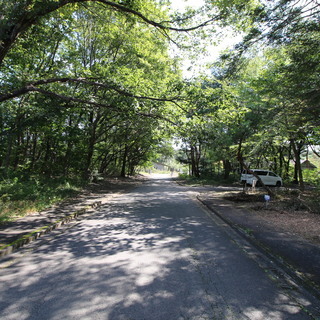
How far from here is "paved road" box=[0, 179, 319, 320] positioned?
2.86 metres

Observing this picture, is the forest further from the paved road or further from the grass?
the paved road

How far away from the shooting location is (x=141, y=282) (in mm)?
3566

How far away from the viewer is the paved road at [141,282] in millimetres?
2861

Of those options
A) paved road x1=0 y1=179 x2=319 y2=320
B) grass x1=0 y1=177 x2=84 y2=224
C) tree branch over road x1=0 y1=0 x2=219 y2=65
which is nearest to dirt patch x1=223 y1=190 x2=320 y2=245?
paved road x1=0 y1=179 x2=319 y2=320

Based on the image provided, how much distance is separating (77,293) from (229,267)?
273 cm

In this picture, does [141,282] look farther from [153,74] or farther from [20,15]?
[153,74]

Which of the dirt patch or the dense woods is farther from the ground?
the dense woods

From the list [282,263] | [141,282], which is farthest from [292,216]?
[141,282]

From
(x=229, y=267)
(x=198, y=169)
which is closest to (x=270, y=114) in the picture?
(x=229, y=267)

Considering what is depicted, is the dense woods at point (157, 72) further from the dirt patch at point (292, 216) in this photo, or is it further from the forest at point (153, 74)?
the dirt patch at point (292, 216)

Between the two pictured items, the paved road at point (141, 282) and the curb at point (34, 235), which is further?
the curb at point (34, 235)

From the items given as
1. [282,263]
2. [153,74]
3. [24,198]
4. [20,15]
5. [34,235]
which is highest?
[153,74]

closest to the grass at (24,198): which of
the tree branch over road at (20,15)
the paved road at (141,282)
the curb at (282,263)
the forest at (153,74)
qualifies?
the forest at (153,74)

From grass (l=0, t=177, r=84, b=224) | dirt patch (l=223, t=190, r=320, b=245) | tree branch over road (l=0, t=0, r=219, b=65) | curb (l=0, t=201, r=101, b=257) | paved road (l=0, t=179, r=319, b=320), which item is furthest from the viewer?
grass (l=0, t=177, r=84, b=224)
